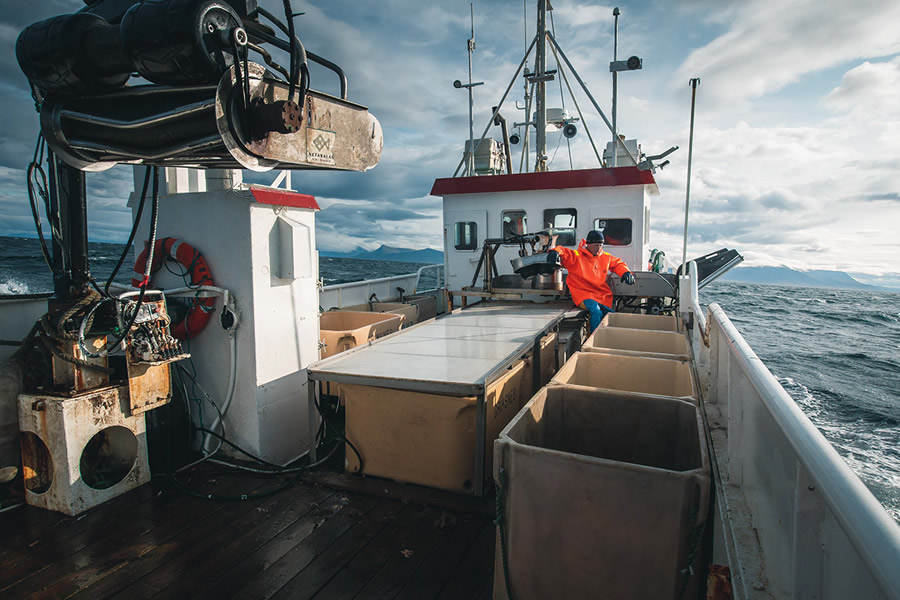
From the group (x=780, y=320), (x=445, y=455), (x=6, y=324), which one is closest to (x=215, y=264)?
(x=6, y=324)

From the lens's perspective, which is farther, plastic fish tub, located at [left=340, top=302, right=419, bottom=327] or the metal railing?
plastic fish tub, located at [left=340, top=302, right=419, bottom=327]

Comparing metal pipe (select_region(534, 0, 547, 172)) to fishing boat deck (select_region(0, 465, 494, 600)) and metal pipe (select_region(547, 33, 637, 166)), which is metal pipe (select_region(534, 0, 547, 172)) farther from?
fishing boat deck (select_region(0, 465, 494, 600))

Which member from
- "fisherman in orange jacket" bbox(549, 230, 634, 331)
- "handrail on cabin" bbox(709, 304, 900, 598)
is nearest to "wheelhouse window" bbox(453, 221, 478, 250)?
"fisherman in orange jacket" bbox(549, 230, 634, 331)

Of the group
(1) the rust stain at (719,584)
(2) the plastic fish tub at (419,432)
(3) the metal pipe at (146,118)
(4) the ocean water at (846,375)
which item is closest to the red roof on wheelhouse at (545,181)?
(4) the ocean water at (846,375)

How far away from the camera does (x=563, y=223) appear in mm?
8500

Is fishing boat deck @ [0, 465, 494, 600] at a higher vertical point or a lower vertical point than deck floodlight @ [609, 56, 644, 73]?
lower

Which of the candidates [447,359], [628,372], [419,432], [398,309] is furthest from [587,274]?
[419,432]

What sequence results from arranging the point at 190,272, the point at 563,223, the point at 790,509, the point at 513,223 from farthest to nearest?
the point at 513,223
the point at 563,223
the point at 190,272
the point at 790,509

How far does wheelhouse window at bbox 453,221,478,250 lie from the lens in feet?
29.5

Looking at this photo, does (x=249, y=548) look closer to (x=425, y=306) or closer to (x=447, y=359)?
(x=447, y=359)

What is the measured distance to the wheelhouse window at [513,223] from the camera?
8646mm

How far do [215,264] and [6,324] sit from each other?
165cm

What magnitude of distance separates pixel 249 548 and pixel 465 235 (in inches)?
268

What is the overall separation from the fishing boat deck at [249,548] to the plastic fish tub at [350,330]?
1.86 meters
